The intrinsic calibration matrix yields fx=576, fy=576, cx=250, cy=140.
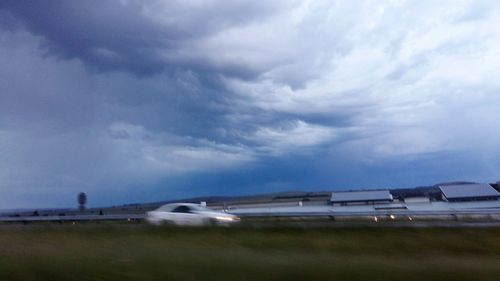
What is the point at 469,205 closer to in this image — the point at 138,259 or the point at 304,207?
the point at 304,207

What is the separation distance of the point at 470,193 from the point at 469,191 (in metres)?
0.26

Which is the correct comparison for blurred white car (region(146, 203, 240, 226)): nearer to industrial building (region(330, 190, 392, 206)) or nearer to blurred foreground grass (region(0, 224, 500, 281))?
industrial building (region(330, 190, 392, 206))

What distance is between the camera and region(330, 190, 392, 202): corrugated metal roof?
1783 centimetres

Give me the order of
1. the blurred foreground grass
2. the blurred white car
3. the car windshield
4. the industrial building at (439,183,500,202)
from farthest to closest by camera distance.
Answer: the car windshield < the blurred white car < the industrial building at (439,183,500,202) < the blurred foreground grass

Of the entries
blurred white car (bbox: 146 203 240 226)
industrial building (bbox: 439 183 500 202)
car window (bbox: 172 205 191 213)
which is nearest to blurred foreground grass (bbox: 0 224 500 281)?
industrial building (bbox: 439 183 500 202)

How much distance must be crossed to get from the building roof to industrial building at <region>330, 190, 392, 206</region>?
174cm

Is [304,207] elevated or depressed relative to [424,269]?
elevated

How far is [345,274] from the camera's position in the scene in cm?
823

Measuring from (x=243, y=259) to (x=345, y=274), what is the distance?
206cm

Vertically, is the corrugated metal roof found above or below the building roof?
above

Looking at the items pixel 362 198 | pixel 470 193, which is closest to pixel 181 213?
pixel 362 198

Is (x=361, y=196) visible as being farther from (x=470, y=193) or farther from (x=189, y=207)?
(x=189, y=207)

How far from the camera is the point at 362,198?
60.8ft

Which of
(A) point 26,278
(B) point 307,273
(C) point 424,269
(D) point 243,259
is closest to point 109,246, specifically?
(A) point 26,278
